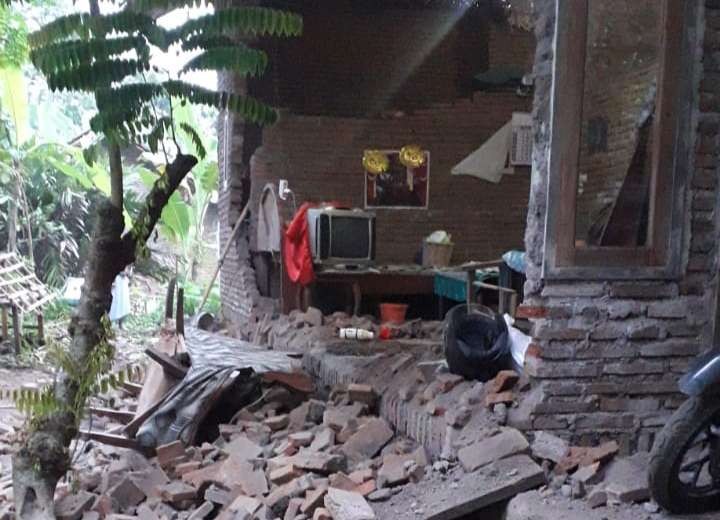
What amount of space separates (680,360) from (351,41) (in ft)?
21.0

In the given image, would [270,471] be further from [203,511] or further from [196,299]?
[196,299]

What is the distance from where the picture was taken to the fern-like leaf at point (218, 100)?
316cm

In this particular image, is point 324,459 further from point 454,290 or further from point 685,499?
point 454,290

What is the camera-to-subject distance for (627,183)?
3309 mm

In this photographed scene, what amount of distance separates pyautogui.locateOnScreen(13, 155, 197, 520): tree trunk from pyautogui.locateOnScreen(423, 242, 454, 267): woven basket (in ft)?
15.5

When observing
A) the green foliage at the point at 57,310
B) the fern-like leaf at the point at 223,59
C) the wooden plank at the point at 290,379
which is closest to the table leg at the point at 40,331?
the green foliage at the point at 57,310

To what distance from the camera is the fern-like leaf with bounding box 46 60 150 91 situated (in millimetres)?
3033

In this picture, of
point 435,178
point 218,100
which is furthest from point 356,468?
point 435,178

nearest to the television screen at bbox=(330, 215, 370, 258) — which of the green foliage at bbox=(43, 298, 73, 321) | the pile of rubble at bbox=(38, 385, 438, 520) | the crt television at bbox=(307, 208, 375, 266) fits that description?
the crt television at bbox=(307, 208, 375, 266)

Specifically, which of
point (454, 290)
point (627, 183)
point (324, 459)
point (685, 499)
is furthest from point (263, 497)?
point (454, 290)

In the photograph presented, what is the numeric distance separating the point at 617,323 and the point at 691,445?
713mm

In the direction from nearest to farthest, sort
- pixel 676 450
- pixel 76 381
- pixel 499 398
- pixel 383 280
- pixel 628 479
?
pixel 676 450
pixel 628 479
pixel 499 398
pixel 76 381
pixel 383 280

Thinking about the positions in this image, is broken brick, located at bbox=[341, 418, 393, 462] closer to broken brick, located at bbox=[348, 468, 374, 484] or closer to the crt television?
broken brick, located at bbox=[348, 468, 374, 484]

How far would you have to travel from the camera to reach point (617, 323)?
3250 millimetres
